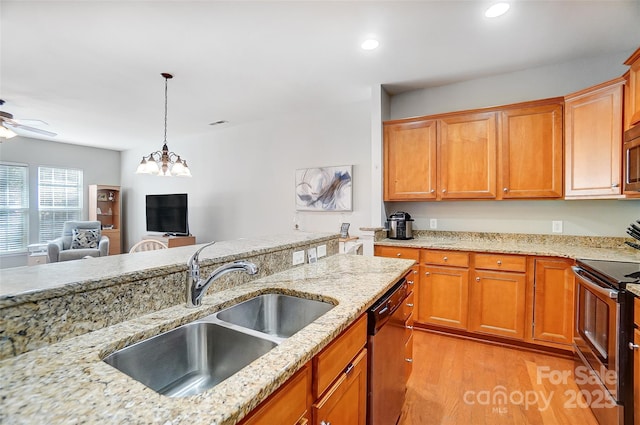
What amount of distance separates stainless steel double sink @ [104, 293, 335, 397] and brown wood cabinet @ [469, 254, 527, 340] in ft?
6.97

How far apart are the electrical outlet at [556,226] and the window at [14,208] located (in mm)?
8550

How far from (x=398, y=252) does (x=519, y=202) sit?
1412mm

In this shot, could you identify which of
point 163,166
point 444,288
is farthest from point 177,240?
point 444,288

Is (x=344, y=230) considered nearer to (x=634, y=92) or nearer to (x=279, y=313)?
(x=279, y=313)

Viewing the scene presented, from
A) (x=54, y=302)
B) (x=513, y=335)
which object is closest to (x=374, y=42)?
(x=54, y=302)

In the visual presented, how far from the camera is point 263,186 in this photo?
4.97 metres

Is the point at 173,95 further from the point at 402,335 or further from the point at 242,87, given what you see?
the point at 402,335

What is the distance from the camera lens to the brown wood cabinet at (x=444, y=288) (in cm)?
285

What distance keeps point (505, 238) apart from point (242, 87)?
3.49m

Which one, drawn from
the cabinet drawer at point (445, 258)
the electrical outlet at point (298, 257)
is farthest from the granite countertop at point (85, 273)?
the cabinet drawer at point (445, 258)

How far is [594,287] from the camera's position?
6.10ft

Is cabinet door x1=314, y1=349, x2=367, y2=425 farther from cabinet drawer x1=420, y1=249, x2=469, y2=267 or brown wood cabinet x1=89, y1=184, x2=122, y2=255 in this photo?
brown wood cabinet x1=89, y1=184, x2=122, y2=255

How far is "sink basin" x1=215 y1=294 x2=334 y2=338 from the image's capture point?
1348 mm

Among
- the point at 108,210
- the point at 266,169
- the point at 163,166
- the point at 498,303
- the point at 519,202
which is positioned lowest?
the point at 498,303
